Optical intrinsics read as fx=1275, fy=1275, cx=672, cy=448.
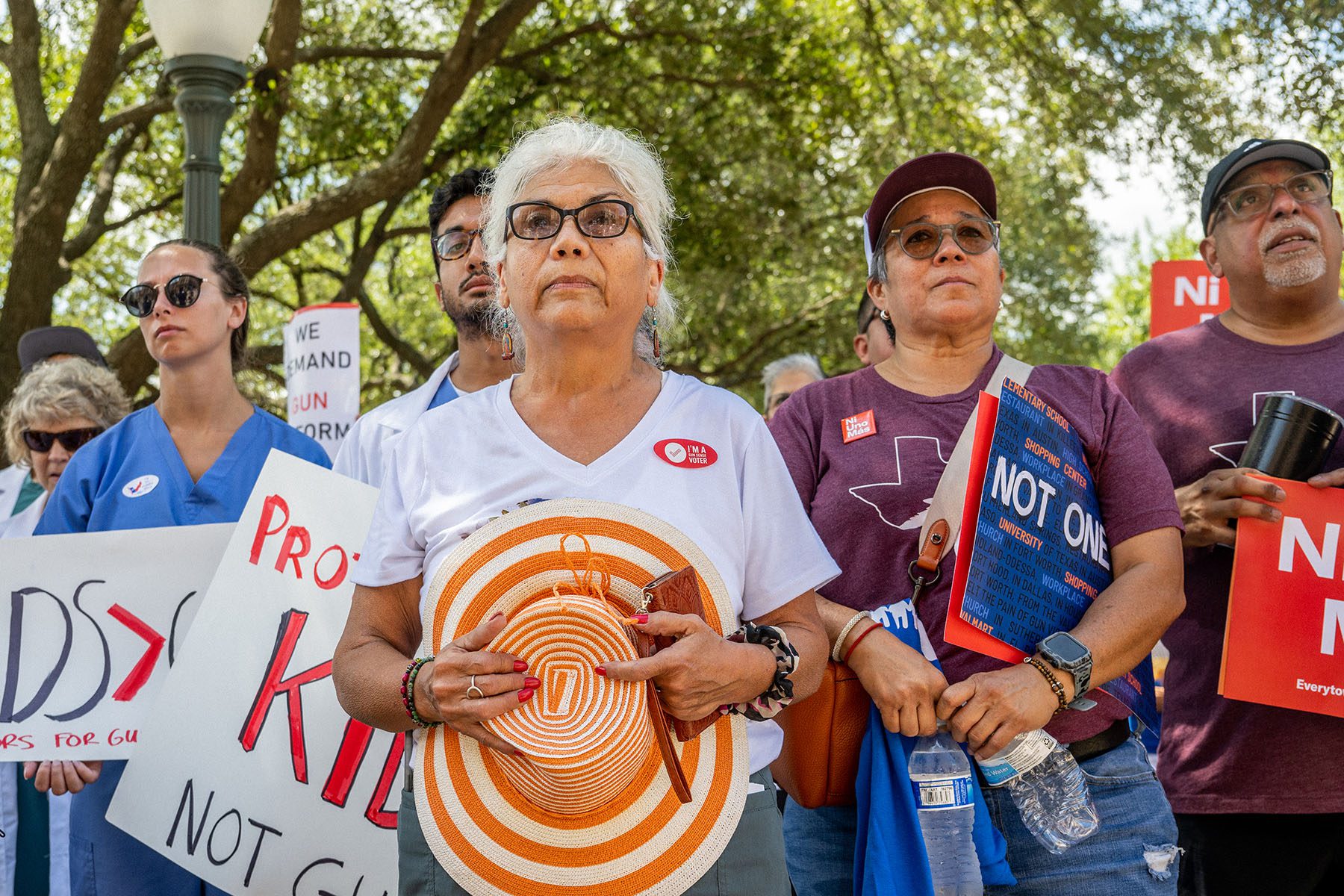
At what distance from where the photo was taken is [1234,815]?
3.08m

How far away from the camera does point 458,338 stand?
12.9 feet

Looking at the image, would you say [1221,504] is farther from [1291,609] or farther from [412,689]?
[412,689]

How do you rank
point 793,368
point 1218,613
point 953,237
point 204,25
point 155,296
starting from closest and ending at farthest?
1. point 953,237
2. point 1218,613
3. point 155,296
4. point 204,25
5. point 793,368

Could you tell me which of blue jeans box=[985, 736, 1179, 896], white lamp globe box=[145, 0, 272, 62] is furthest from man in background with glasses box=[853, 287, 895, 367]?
white lamp globe box=[145, 0, 272, 62]

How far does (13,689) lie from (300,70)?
31.3 feet

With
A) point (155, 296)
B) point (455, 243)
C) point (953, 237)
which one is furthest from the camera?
point (455, 243)

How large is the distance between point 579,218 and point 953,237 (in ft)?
3.24

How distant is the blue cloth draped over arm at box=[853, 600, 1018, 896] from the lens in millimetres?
A: 2410

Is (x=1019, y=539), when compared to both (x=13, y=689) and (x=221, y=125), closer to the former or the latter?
(x=13, y=689)

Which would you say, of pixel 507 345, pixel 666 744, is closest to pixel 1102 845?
pixel 666 744

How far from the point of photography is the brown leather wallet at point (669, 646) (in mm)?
1976

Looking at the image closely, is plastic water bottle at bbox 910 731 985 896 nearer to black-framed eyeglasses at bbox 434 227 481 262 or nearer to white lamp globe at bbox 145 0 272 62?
black-framed eyeglasses at bbox 434 227 481 262

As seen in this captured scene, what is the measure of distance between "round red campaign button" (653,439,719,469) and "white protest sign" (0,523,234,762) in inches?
68.3

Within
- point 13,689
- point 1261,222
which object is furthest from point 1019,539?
point 13,689
